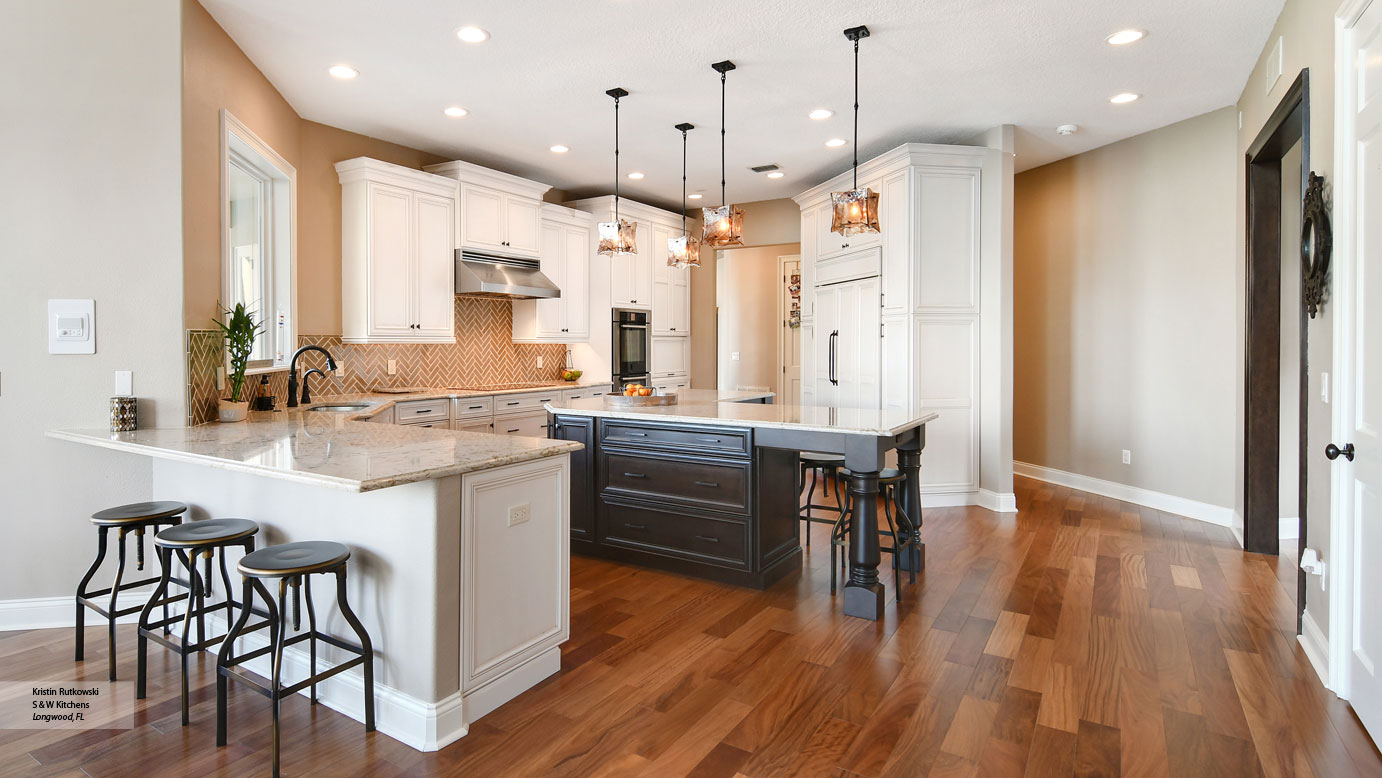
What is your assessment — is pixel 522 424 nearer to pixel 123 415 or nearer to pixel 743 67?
pixel 123 415

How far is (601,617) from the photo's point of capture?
3166mm

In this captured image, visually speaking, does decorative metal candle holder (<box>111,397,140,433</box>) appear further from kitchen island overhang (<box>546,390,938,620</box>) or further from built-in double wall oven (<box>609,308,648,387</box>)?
built-in double wall oven (<box>609,308,648,387</box>)

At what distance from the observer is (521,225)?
6.04m

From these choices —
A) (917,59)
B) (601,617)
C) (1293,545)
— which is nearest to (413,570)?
(601,617)

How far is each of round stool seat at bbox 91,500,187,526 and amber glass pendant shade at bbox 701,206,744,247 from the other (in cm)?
272

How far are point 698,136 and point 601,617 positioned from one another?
3.61 m

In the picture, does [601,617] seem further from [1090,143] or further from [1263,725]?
[1090,143]

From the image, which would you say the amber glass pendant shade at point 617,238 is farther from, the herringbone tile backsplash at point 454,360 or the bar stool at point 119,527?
the bar stool at point 119,527

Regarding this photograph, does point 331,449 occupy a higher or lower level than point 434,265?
lower

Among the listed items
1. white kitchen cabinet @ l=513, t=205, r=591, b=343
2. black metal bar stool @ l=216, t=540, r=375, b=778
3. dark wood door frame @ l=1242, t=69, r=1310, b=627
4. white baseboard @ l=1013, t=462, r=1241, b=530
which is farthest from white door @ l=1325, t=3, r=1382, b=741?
white kitchen cabinet @ l=513, t=205, r=591, b=343

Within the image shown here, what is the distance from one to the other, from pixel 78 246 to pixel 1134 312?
634 cm

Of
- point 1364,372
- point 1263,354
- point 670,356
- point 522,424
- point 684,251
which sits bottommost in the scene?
point 522,424

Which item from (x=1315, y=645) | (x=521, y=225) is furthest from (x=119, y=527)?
(x=1315, y=645)

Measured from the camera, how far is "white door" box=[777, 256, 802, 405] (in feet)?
26.9
